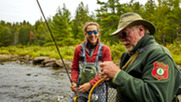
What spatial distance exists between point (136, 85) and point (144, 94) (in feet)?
0.29

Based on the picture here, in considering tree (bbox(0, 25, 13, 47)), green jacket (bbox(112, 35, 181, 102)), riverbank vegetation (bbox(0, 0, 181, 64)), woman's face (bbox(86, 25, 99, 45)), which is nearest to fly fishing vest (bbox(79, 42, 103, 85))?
woman's face (bbox(86, 25, 99, 45))

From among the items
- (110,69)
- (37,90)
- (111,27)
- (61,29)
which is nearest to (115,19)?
(111,27)

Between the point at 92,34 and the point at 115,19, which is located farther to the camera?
the point at 115,19

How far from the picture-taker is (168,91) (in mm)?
1102

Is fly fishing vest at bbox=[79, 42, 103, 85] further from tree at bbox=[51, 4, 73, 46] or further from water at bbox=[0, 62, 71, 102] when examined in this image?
tree at bbox=[51, 4, 73, 46]

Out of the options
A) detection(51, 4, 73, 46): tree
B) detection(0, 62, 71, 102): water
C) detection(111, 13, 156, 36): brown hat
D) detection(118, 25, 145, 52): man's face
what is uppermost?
detection(51, 4, 73, 46): tree

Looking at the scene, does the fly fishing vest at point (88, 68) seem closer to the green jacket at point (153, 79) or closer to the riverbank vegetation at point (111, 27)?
the green jacket at point (153, 79)

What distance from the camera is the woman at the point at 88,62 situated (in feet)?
7.91

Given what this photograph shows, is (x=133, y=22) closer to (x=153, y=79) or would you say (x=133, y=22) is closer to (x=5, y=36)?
(x=153, y=79)

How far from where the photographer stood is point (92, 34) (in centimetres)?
266

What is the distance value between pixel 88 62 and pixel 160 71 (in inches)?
58.9

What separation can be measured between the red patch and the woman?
1.32 meters

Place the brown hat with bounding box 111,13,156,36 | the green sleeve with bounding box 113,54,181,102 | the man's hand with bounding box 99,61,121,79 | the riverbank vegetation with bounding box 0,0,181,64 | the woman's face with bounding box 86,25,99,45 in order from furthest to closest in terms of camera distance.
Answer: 1. the riverbank vegetation with bounding box 0,0,181,64
2. the woman's face with bounding box 86,25,99,45
3. the brown hat with bounding box 111,13,156,36
4. the man's hand with bounding box 99,61,121,79
5. the green sleeve with bounding box 113,54,181,102

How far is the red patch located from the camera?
1110mm
